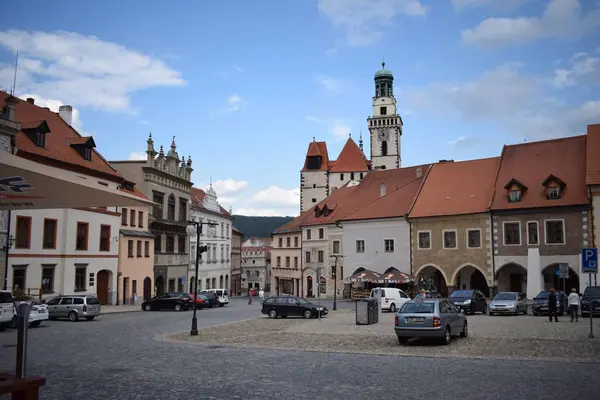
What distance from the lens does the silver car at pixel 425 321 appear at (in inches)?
725

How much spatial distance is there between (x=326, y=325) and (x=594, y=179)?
84.1 feet

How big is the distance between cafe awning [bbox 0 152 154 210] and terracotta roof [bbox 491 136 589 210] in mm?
39858

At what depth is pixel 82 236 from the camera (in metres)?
42.0

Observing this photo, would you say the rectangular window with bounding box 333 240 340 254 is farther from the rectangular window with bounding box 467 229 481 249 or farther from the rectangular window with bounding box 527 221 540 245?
the rectangular window with bounding box 527 221 540 245

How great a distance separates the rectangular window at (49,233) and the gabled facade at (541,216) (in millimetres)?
33335

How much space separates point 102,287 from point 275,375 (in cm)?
3627

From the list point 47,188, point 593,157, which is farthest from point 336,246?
point 47,188

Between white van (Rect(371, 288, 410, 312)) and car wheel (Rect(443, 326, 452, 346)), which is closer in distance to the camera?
car wheel (Rect(443, 326, 452, 346))

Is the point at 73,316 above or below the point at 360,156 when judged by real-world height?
below

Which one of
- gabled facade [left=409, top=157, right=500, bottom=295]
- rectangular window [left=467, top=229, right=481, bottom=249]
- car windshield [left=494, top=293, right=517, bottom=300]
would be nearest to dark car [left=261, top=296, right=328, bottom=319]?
car windshield [left=494, top=293, right=517, bottom=300]

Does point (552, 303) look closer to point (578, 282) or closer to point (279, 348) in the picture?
point (279, 348)

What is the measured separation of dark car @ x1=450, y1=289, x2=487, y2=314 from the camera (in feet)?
109

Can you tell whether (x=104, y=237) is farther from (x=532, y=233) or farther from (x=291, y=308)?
(x=532, y=233)

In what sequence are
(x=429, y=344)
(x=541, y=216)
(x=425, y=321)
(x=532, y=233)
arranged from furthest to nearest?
1. (x=532, y=233)
2. (x=541, y=216)
3. (x=429, y=344)
4. (x=425, y=321)
